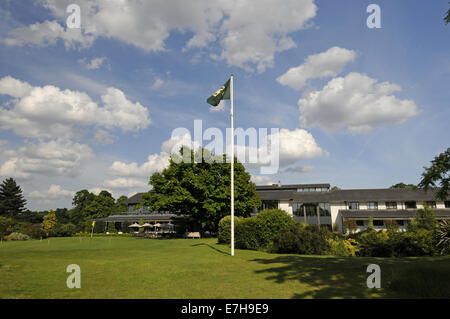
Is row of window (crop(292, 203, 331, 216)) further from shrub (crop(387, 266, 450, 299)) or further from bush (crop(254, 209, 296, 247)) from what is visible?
shrub (crop(387, 266, 450, 299))

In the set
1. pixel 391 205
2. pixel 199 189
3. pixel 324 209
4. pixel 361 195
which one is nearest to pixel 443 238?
pixel 199 189

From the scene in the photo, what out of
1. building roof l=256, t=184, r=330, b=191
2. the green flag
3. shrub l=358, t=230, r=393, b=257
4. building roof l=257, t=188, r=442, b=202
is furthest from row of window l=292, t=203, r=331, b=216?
the green flag

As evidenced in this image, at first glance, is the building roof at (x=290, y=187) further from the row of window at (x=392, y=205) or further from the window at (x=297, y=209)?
the row of window at (x=392, y=205)

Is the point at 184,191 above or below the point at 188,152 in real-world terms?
below

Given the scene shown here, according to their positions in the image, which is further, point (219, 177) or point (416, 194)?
point (416, 194)

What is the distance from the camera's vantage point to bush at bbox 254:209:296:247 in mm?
18234

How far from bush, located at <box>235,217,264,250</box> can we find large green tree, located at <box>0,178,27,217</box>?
293 ft

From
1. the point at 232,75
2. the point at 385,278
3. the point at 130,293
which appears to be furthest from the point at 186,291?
the point at 232,75

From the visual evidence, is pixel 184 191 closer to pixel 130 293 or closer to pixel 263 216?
pixel 263 216

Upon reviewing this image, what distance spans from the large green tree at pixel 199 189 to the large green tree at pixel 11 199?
72.7 meters

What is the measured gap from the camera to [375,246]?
16609 millimetres

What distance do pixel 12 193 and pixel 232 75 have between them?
97061 millimetres
